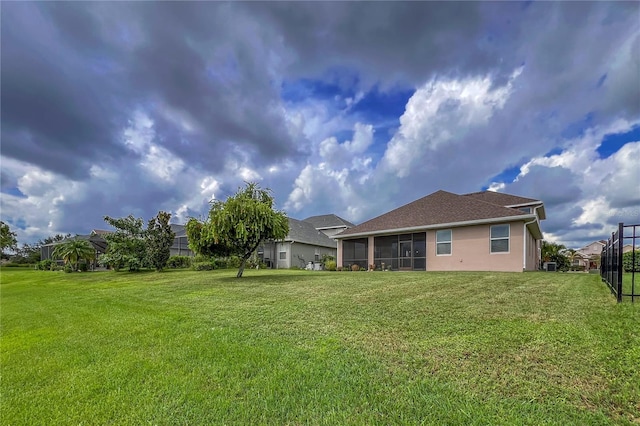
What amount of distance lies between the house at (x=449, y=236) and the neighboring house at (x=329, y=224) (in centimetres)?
1136

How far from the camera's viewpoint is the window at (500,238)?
608 inches

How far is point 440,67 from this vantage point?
513 inches

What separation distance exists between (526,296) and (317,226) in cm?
2985

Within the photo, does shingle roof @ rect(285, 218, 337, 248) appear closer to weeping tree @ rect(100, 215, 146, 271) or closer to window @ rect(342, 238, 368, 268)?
window @ rect(342, 238, 368, 268)

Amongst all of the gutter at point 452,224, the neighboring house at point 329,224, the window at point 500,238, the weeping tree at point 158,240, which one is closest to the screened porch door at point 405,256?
the gutter at point 452,224

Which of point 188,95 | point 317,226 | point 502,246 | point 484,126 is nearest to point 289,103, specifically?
point 188,95

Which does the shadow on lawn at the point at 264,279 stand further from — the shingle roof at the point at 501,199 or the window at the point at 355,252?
the shingle roof at the point at 501,199

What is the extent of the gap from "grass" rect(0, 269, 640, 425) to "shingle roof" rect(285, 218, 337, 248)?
847 inches

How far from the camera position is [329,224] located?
35.8 meters

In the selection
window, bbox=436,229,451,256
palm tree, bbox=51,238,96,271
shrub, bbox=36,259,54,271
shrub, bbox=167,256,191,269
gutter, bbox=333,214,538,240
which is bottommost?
shrub, bbox=36,259,54,271

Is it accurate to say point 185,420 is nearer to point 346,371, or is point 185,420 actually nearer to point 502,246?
point 346,371

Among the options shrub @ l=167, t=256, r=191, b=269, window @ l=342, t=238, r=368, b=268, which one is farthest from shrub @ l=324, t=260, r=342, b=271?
shrub @ l=167, t=256, r=191, b=269

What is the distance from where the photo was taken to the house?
15.4 meters

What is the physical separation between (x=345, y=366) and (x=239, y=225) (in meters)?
9.59
